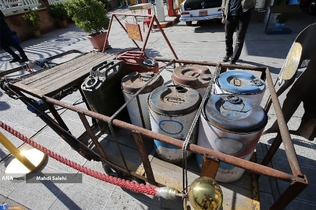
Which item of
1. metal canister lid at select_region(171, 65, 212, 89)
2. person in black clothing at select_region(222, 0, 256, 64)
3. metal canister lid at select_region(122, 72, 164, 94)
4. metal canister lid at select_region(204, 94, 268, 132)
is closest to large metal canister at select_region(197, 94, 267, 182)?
metal canister lid at select_region(204, 94, 268, 132)

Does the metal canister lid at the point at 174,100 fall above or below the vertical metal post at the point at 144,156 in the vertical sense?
above

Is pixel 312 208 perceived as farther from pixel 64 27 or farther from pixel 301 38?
pixel 64 27

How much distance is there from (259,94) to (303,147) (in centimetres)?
159

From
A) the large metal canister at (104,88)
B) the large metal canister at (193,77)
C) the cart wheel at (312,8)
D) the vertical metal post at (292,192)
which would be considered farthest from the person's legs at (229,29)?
the cart wheel at (312,8)

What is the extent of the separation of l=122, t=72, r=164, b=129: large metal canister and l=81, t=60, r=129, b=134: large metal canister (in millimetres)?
174

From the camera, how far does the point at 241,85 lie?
6.32 feet

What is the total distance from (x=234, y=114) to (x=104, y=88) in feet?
5.05

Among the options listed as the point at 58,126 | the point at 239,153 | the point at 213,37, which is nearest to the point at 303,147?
the point at 239,153

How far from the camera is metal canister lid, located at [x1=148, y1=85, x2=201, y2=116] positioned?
64.6 inches

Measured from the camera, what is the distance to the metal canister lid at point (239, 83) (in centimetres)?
179

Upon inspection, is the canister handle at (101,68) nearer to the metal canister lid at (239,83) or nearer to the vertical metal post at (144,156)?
the vertical metal post at (144,156)

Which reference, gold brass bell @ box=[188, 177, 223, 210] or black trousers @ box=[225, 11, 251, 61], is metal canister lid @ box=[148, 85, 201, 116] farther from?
black trousers @ box=[225, 11, 251, 61]

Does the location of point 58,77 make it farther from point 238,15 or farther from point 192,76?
point 238,15

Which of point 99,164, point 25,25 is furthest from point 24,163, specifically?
point 25,25
